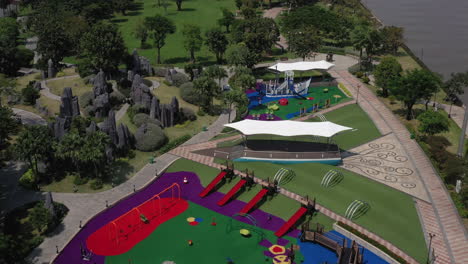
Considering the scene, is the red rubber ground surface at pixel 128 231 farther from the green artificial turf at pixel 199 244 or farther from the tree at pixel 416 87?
the tree at pixel 416 87

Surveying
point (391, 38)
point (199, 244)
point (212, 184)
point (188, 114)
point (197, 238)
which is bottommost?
point (199, 244)

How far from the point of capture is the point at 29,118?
85.9 meters

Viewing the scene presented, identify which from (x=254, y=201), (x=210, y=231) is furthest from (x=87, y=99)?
(x=210, y=231)

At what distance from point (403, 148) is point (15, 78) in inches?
3332

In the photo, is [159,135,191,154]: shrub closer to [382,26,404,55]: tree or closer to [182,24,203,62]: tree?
[182,24,203,62]: tree

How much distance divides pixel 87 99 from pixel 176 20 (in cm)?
8011

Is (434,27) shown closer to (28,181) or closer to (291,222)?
(291,222)

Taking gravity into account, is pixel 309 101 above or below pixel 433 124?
below

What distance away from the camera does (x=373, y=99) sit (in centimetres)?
9581

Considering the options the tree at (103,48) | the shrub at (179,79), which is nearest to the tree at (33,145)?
the tree at (103,48)

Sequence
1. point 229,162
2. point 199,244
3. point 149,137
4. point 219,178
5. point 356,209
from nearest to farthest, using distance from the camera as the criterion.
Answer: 1. point 199,244
2. point 356,209
3. point 219,178
4. point 229,162
5. point 149,137

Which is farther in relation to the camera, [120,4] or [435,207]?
[120,4]

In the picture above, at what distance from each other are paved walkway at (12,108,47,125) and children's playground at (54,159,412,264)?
102ft

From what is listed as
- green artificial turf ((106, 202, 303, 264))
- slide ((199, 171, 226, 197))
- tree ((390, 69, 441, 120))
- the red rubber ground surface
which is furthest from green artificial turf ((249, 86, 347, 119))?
green artificial turf ((106, 202, 303, 264))
